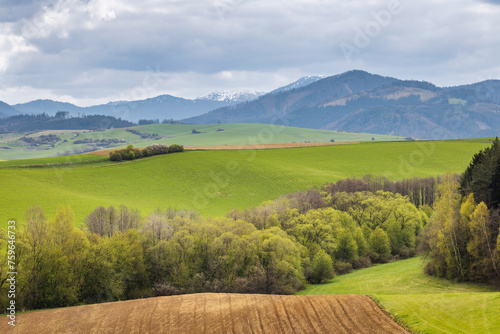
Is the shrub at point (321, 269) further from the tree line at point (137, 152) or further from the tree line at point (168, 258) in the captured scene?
the tree line at point (137, 152)

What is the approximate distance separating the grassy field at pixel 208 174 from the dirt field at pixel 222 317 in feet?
144

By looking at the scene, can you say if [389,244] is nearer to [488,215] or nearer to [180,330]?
[488,215]

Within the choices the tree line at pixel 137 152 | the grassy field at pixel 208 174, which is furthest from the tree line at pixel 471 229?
the tree line at pixel 137 152

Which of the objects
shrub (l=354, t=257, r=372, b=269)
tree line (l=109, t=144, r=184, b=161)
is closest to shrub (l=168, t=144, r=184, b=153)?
tree line (l=109, t=144, r=184, b=161)

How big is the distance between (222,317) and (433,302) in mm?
20104

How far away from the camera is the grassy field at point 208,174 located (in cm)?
9888

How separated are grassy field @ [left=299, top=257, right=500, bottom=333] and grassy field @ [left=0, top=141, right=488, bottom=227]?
4796cm

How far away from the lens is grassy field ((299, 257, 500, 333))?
33406mm

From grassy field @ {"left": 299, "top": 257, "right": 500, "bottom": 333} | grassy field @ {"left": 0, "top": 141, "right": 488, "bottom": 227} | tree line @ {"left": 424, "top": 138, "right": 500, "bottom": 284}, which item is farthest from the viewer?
grassy field @ {"left": 0, "top": 141, "right": 488, "bottom": 227}

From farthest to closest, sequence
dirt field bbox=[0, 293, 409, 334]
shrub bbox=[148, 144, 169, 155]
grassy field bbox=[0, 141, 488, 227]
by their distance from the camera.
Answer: shrub bbox=[148, 144, 169, 155] → grassy field bbox=[0, 141, 488, 227] → dirt field bbox=[0, 293, 409, 334]

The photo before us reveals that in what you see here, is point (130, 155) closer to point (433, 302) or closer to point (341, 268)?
point (341, 268)

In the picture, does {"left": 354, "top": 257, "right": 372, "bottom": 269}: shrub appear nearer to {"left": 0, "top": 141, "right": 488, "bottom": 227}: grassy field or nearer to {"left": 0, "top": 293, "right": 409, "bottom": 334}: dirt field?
{"left": 0, "top": 293, "right": 409, "bottom": 334}: dirt field

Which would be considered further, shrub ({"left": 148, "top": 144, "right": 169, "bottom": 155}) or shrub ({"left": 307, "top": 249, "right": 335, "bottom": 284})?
shrub ({"left": 148, "top": 144, "right": 169, "bottom": 155})

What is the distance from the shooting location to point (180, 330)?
37.6 metres
